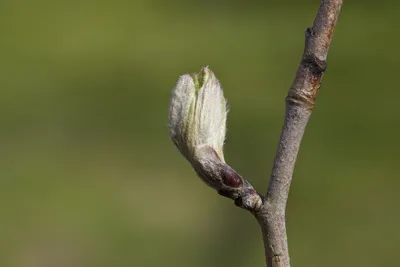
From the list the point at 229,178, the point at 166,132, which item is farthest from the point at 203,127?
the point at 166,132

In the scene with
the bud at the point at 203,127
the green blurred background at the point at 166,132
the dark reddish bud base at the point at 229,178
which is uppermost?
the green blurred background at the point at 166,132

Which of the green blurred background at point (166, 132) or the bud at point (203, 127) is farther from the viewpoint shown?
the green blurred background at point (166, 132)

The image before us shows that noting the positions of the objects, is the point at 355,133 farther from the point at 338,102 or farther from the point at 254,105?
the point at 254,105

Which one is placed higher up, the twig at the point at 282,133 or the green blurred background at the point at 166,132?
the green blurred background at the point at 166,132

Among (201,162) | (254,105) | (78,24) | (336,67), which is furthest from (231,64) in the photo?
(201,162)

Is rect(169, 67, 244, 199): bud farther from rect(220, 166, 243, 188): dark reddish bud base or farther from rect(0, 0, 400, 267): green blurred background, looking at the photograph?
rect(0, 0, 400, 267): green blurred background

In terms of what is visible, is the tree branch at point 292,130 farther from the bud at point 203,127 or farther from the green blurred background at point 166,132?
the green blurred background at point 166,132

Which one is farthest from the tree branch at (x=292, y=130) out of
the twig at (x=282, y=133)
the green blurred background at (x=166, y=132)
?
the green blurred background at (x=166, y=132)
